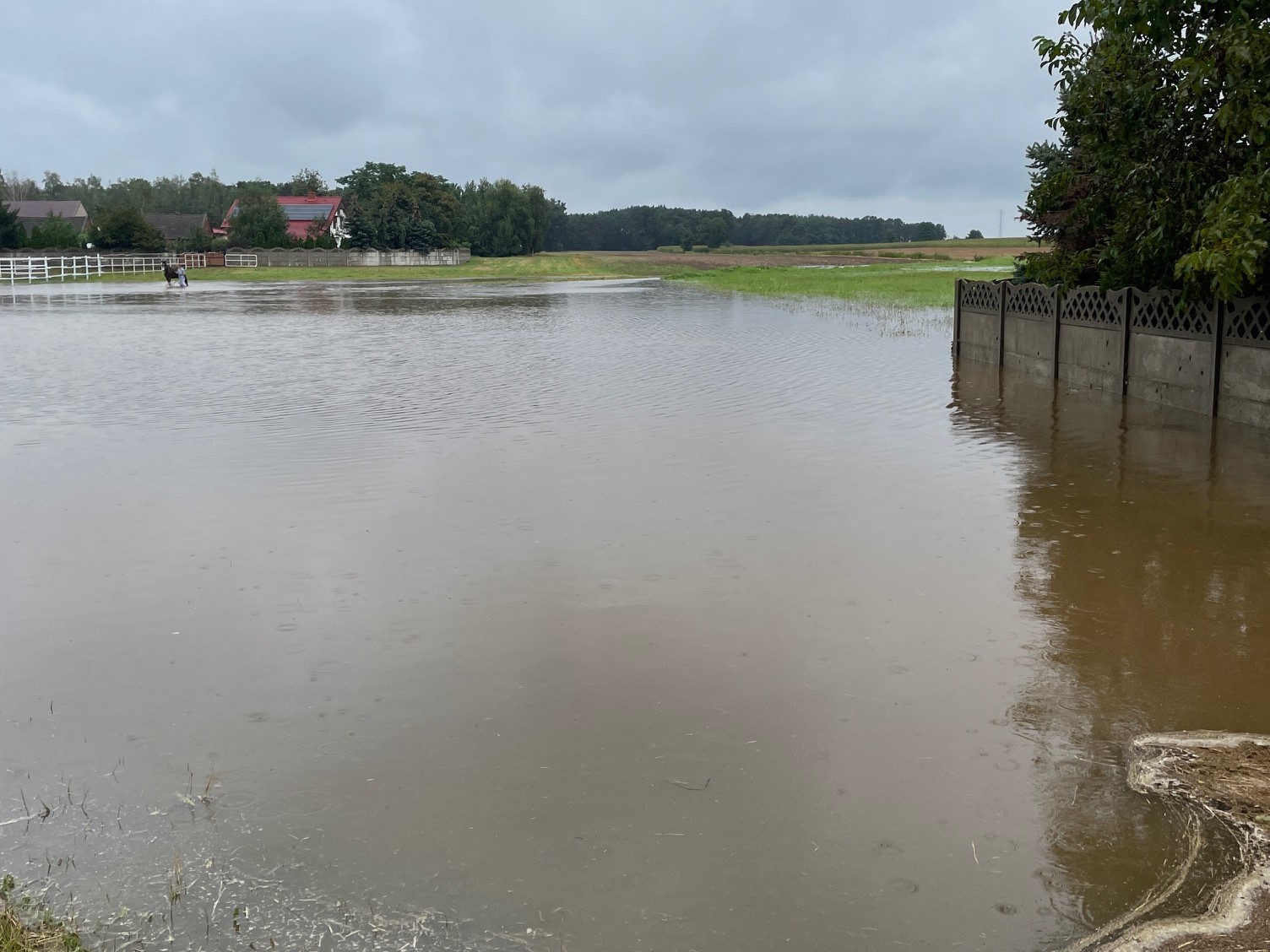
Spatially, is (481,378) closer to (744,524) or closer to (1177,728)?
(744,524)

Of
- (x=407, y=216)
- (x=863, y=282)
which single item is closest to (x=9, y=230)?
(x=407, y=216)

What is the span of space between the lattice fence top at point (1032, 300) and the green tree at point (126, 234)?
86.2m

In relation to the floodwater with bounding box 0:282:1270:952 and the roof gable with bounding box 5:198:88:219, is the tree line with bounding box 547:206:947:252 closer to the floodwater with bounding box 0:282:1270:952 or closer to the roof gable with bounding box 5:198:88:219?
the roof gable with bounding box 5:198:88:219

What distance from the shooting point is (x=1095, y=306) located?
1686 cm

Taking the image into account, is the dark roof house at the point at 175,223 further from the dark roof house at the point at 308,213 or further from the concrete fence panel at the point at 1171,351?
the concrete fence panel at the point at 1171,351

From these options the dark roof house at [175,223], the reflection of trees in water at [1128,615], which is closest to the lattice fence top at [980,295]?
the reflection of trees in water at [1128,615]

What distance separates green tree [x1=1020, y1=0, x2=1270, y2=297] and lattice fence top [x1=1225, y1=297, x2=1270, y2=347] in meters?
0.20

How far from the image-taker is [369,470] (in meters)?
11.2

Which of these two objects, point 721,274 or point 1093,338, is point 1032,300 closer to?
point 1093,338

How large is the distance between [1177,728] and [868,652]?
1.54 m

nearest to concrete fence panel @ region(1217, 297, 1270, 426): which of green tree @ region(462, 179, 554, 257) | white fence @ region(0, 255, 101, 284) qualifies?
white fence @ region(0, 255, 101, 284)

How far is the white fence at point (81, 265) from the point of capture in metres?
71.1

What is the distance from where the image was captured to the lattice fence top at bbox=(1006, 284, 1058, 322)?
1838 cm

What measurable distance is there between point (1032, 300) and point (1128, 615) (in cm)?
1341
